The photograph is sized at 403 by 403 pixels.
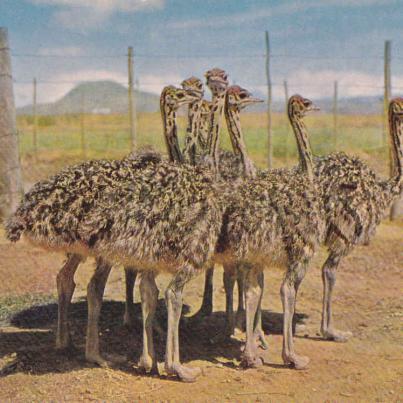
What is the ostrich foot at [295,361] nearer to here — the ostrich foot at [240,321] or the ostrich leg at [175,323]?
the ostrich leg at [175,323]

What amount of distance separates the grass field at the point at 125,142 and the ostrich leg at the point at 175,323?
183 cm

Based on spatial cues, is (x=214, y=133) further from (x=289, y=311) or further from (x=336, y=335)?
(x=336, y=335)

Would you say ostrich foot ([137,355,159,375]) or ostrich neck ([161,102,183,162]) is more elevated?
ostrich neck ([161,102,183,162])

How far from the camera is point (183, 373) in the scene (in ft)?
19.7

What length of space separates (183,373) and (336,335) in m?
2.15

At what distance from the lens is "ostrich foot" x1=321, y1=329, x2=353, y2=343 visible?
751 centimetres

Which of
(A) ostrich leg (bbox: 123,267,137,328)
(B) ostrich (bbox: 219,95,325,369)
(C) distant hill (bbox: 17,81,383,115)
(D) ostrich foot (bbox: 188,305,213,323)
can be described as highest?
(C) distant hill (bbox: 17,81,383,115)

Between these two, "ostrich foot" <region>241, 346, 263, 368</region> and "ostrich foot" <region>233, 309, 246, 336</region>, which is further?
"ostrich foot" <region>233, 309, 246, 336</region>

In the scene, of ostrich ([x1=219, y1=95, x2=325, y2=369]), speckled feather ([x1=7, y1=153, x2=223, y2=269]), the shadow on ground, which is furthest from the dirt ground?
speckled feather ([x1=7, y1=153, x2=223, y2=269])

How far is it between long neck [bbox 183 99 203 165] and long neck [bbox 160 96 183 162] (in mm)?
209

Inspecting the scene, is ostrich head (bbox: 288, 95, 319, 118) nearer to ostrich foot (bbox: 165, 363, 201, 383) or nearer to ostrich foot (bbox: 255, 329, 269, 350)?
ostrich foot (bbox: 255, 329, 269, 350)

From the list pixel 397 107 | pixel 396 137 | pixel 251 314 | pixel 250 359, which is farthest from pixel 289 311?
pixel 397 107

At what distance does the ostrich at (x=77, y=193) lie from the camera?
5919 mm

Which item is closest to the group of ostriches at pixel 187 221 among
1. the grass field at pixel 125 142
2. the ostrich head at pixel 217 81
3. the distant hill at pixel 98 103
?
the ostrich head at pixel 217 81
